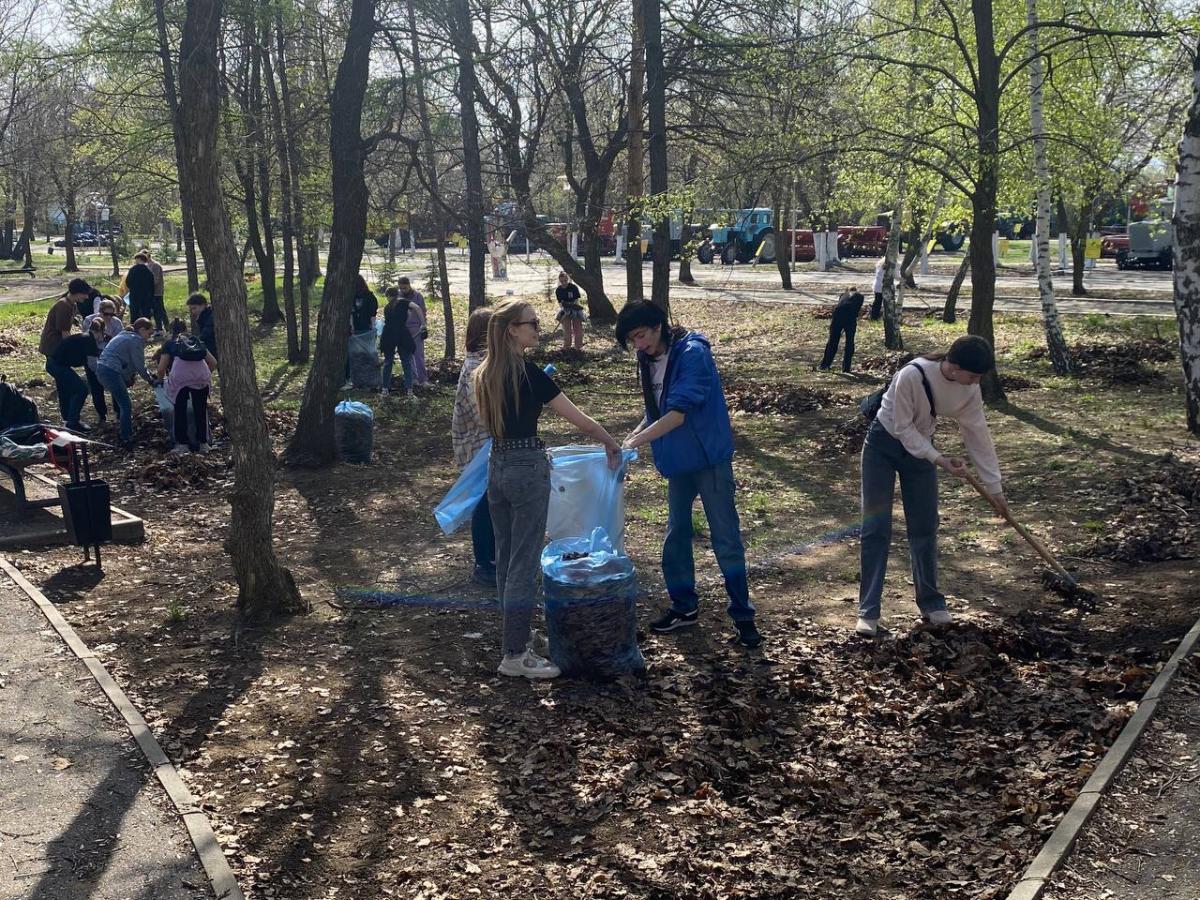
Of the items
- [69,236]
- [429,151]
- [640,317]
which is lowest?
[640,317]

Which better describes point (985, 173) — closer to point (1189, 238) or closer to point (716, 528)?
point (1189, 238)

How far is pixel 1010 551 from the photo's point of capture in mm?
8680

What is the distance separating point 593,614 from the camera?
6.17 m

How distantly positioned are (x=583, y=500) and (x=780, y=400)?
28.9 feet

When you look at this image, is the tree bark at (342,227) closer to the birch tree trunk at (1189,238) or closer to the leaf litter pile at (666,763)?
the leaf litter pile at (666,763)

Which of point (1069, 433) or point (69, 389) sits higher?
point (69, 389)

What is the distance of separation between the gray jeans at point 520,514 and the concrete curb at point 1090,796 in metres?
2.79

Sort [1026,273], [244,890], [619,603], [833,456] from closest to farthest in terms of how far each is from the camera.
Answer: [244,890], [619,603], [833,456], [1026,273]

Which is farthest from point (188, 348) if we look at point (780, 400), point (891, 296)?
point (891, 296)

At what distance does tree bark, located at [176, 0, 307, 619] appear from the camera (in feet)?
23.4

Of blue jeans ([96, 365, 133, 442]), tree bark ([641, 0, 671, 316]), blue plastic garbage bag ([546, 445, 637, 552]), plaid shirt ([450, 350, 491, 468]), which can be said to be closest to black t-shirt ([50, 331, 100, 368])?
blue jeans ([96, 365, 133, 442])

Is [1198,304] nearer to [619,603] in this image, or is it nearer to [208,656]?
[619,603]

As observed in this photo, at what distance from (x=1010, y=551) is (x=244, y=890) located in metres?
6.06

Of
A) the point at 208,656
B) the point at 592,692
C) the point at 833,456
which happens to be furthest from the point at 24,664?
the point at 833,456
